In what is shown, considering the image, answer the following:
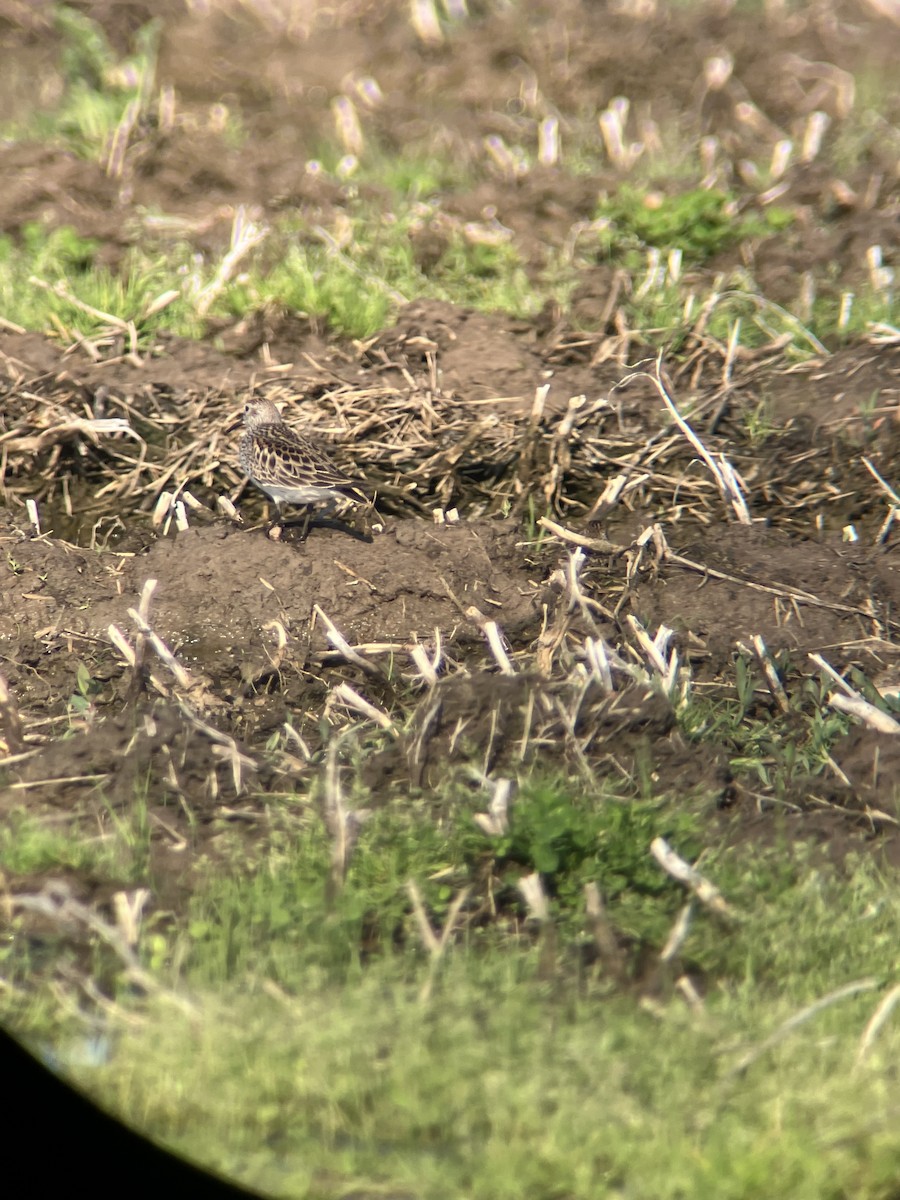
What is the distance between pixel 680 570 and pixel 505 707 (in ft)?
4.94

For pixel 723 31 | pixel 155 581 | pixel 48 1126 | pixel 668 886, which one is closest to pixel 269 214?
pixel 155 581

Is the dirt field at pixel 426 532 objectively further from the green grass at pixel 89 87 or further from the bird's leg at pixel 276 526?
the green grass at pixel 89 87

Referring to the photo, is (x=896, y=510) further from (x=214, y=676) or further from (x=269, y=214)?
(x=269, y=214)

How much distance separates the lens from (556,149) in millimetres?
9688

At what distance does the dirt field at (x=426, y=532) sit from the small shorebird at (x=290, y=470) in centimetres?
24

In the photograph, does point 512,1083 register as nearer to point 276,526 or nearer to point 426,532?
point 426,532

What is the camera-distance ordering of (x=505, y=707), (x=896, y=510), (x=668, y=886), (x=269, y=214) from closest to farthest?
(x=668, y=886), (x=505, y=707), (x=896, y=510), (x=269, y=214)

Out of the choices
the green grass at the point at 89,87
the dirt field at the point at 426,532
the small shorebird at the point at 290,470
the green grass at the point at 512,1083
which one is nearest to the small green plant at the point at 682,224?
the dirt field at the point at 426,532

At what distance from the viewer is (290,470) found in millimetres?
5980

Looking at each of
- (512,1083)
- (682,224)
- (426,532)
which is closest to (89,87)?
(682,224)

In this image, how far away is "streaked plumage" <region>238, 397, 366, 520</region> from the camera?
6.02m

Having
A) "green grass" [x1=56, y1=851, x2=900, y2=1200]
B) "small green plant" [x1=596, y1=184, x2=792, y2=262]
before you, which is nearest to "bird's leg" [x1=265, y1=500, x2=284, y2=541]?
"green grass" [x1=56, y1=851, x2=900, y2=1200]

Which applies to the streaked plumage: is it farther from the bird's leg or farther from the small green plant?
the small green plant

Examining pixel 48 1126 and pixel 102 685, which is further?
pixel 102 685
